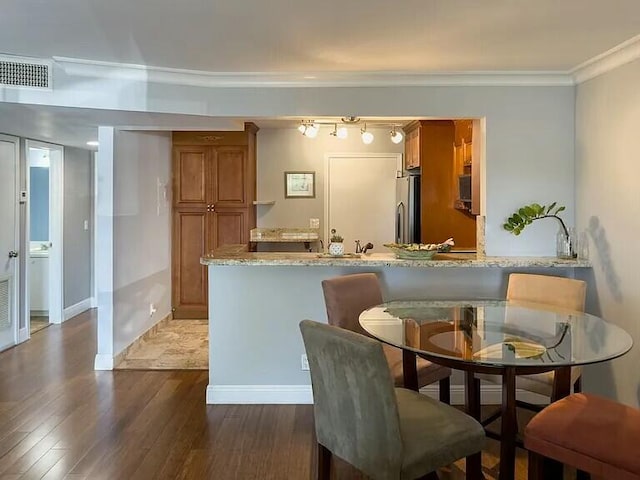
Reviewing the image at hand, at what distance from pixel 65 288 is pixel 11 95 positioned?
11.0 ft

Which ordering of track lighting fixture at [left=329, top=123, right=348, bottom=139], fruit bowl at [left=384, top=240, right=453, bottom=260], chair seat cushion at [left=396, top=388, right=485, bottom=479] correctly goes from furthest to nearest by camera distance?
track lighting fixture at [left=329, top=123, right=348, bottom=139] → fruit bowl at [left=384, top=240, right=453, bottom=260] → chair seat cushion at [left=396, top=388, right=485, bottom=479]

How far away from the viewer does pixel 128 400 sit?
3.70m

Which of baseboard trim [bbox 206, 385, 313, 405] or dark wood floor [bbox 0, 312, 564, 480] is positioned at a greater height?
baseboard trim [bbox 206, 385, 313, 405]

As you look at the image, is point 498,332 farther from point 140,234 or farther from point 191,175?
point 191,175

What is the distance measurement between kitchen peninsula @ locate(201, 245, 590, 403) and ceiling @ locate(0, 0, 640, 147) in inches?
50.0

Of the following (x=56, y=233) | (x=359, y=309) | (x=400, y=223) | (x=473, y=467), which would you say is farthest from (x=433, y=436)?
(x=56, y=233)

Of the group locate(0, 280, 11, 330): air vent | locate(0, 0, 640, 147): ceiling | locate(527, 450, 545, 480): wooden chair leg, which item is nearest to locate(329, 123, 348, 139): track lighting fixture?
locate(0, 0, 640, 147): ceiling

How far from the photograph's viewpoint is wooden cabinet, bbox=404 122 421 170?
5523mm

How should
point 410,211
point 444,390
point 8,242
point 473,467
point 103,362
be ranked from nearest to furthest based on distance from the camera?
1. point 473,467
2. point 444,390
3. point 103,362
4. point 8,242
5. point 410,211

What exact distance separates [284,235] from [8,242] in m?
2.84

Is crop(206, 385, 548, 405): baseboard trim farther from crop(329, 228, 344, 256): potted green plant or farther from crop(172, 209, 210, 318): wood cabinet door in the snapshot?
crop(172, 209, 210, 318): wood cabinet door

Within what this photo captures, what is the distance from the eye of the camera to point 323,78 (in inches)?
143

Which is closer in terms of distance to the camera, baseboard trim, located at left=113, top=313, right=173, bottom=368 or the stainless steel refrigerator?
baseboard trim, located at left=113, top=313, right=173, bottom=368

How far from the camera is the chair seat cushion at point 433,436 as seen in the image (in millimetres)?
1933
